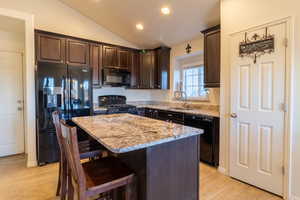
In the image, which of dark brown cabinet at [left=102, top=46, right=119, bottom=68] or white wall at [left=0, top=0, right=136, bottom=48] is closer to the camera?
white wall at [left=0, top=0, right=136, bottom=48]

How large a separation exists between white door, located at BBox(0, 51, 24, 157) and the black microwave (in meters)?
1.71

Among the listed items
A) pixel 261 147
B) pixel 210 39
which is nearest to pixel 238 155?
pixel 261 147

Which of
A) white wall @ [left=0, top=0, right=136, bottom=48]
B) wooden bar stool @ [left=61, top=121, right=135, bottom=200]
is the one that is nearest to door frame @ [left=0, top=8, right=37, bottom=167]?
white wall @ [left=0, top=0, right=136, bottom=48]

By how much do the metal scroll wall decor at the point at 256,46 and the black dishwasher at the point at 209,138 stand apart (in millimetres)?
1082

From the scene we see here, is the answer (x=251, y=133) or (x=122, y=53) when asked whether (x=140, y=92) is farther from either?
(x=251, y=133)

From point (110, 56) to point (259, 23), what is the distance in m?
2.98

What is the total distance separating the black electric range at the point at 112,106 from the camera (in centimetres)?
374

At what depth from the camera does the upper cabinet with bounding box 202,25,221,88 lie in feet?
9.53

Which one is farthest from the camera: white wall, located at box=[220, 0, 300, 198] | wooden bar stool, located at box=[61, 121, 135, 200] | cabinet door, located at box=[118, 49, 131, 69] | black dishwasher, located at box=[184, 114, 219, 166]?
cabinet door, located at box=[118, 49, 131, 69]

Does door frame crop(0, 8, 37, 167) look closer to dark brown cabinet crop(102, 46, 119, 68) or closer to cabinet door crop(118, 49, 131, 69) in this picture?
dark brown cabinet crop(102, 46, 119, 68)

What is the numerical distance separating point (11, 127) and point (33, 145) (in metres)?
0.98

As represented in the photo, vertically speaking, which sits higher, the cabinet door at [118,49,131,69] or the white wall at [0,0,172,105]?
the white wall at [0,0,172,105]

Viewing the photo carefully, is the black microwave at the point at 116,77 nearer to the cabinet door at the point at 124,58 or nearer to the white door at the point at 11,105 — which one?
the cabinet door at the point at 124,58

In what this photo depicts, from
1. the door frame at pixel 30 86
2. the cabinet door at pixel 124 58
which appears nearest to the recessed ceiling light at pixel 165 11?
the cabinet door at pixel 124 58
